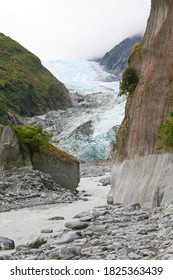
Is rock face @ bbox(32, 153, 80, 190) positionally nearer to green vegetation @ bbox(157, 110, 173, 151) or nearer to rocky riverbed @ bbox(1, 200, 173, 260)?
green vegetation @ bbox(157, 110, 173, 151)

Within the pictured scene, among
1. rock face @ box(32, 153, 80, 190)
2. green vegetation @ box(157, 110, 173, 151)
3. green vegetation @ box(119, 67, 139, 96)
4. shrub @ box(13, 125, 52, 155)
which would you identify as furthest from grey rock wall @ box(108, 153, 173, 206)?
shrub @ box(13, 125, 52, 155)

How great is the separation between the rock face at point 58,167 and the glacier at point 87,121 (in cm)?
A: 1811

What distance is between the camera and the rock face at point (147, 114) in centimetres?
2350

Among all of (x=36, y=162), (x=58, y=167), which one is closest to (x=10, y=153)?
(x=36, y=162)

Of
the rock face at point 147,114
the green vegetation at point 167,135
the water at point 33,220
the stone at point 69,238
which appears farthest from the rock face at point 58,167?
the stone at point 69,238

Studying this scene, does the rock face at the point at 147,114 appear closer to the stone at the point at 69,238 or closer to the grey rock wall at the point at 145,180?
the grey rock wall at the point at 145,180

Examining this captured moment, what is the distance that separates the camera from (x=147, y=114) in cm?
2550

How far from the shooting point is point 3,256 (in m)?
12.6

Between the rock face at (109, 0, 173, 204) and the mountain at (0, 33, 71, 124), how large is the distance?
3139 inches

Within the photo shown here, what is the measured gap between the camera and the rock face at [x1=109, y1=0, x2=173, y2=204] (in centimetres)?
2350

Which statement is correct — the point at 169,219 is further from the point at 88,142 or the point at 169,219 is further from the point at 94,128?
the point at 94,128

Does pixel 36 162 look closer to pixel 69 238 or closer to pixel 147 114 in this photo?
pixel 147 114

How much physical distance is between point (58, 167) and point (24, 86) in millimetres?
102179
